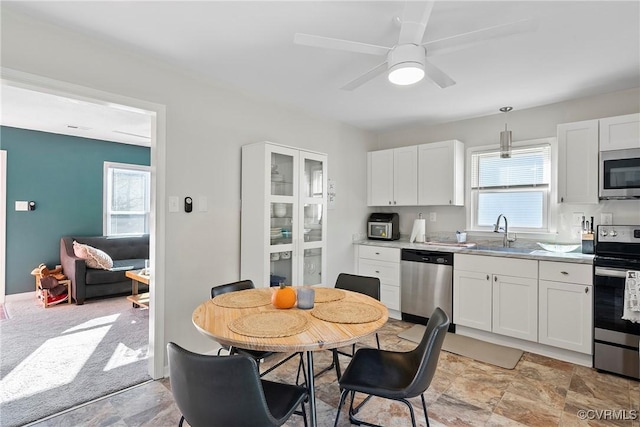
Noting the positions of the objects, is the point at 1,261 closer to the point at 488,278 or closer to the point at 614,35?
the point at 488,278

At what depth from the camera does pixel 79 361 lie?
2.74 meters

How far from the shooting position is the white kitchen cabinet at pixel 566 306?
2705mm

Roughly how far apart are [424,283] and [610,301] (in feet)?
5.11

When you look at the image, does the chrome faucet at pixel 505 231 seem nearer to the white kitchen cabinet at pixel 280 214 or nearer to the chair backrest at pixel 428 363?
the white kitchen cabinet at pixel 280 214

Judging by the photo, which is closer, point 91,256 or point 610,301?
point 610,301

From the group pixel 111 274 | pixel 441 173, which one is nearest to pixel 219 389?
pixel 441 173

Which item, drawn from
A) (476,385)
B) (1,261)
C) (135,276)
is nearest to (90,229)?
(1,261)

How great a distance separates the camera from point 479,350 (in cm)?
305

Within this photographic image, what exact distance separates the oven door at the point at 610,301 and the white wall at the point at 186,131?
10.0 ft

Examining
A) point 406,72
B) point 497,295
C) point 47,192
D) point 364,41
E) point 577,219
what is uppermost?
point 364,41

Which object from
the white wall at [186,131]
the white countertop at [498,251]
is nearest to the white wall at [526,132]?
the white countertop at [498,251]

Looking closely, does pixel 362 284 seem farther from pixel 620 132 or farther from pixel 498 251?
pixel 620 132

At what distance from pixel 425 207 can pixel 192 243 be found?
293cm

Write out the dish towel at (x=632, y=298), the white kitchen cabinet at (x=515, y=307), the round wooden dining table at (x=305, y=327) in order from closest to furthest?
the round wooden dining table at (x=305, y=327) < the dish towel at (x=632, y=298) < the white kitchen cabinet at (x=515, y=307)
